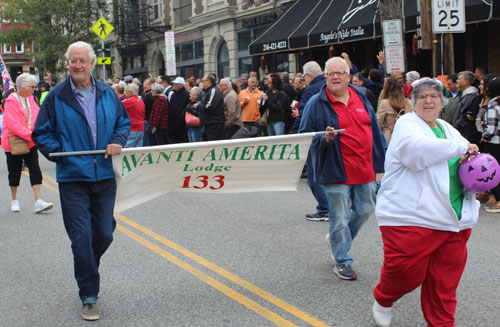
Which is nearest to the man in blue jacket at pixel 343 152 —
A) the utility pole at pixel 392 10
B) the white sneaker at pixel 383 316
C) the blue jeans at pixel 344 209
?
the blue jeans at pixel 344 209

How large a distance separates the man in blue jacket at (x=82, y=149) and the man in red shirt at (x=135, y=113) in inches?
359

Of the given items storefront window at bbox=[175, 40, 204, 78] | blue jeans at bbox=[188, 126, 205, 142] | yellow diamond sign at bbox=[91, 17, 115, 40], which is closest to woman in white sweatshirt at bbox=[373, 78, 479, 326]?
blue jeans at bbox=[188, 126, 205, 142]

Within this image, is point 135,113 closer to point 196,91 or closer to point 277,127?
point 196,91

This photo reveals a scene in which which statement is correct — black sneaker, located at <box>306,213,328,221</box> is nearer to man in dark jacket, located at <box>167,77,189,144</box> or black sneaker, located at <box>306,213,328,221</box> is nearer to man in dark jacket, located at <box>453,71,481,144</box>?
man in dark jacket, located at <box>453,71,481,144</box>

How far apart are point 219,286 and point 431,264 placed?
6.77ft

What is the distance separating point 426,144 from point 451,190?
36 centimetres

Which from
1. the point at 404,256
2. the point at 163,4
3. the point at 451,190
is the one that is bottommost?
the point at 404,256

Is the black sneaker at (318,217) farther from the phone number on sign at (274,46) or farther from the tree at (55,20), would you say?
the tree at (55,20)

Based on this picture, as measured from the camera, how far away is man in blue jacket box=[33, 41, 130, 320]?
470 centimetres

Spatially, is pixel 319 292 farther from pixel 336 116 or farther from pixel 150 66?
pixel 150 66

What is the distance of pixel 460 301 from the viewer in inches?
195

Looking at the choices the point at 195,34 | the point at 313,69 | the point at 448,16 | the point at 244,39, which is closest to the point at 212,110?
the point at 313,69

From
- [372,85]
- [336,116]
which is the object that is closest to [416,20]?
[372,85]

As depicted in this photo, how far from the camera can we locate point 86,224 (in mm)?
4723
